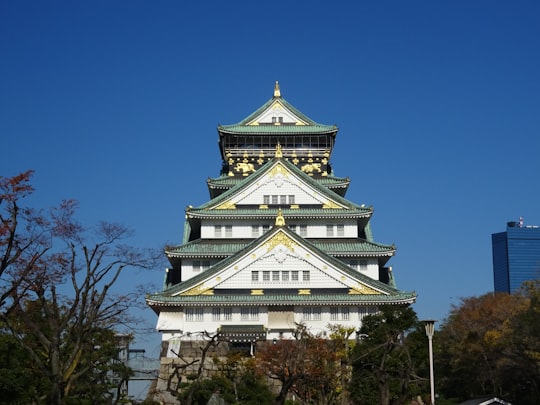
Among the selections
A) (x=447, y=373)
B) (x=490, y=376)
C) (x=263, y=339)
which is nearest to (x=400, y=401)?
(x=263, y=339)

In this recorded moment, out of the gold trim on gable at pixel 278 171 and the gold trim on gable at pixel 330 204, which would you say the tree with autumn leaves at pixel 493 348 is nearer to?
the gold trim on gable at pixel 330 204

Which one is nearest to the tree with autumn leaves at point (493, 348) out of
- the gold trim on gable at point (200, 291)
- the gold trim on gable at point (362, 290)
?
the gold trim on gable at point (362, 290)

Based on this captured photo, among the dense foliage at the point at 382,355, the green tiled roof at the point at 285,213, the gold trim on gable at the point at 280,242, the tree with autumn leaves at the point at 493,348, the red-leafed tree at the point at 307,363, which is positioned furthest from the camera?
the green tiled roof at the point at 285,213

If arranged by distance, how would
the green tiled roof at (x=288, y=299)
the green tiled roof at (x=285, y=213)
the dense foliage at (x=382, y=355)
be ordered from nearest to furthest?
the dense foliage at (x=382, y=355), the green tiled roof at (x=288, y=299), the green tiled roof at (x=285, y=213)

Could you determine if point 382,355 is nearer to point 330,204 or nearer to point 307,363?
point 307,363

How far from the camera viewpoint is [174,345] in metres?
47.3

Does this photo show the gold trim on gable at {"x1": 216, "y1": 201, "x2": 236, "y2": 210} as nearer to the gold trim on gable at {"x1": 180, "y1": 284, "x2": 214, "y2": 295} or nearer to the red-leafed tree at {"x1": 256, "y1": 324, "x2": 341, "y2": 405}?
the gold trim on gable at {"x1": 180, "y1": 284, "x2": 214, "y2": 295}

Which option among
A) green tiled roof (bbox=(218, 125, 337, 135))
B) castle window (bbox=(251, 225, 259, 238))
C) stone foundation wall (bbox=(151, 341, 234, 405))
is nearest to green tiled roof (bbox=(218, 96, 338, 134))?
green tiled roof (bbox=(218, 125, 337, 135))

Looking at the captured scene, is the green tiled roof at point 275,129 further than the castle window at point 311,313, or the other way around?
the green tiled roof at point 275,129

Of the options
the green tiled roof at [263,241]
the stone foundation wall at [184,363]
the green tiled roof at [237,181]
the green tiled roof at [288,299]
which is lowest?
the stone foundation wall at [184,363]

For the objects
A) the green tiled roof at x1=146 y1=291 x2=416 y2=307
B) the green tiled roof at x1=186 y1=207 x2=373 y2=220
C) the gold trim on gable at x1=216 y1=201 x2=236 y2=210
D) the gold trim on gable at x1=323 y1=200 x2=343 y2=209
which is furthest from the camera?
the gold trim on gable at x1=323 y1=200 x2=343 y2=209

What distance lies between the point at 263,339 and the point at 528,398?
16.3 metres

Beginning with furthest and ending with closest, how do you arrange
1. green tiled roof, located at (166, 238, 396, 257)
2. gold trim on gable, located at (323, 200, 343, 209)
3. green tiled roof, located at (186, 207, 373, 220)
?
gold trim on gable, located at (323, 200, 343, 209)
green tiled roof, located at (186, 207, 373, 220)
green tiled roof, located at (166, 238, 396, 257)

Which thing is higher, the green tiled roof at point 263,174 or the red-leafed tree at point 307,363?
the green tiled roof at point 263,174
